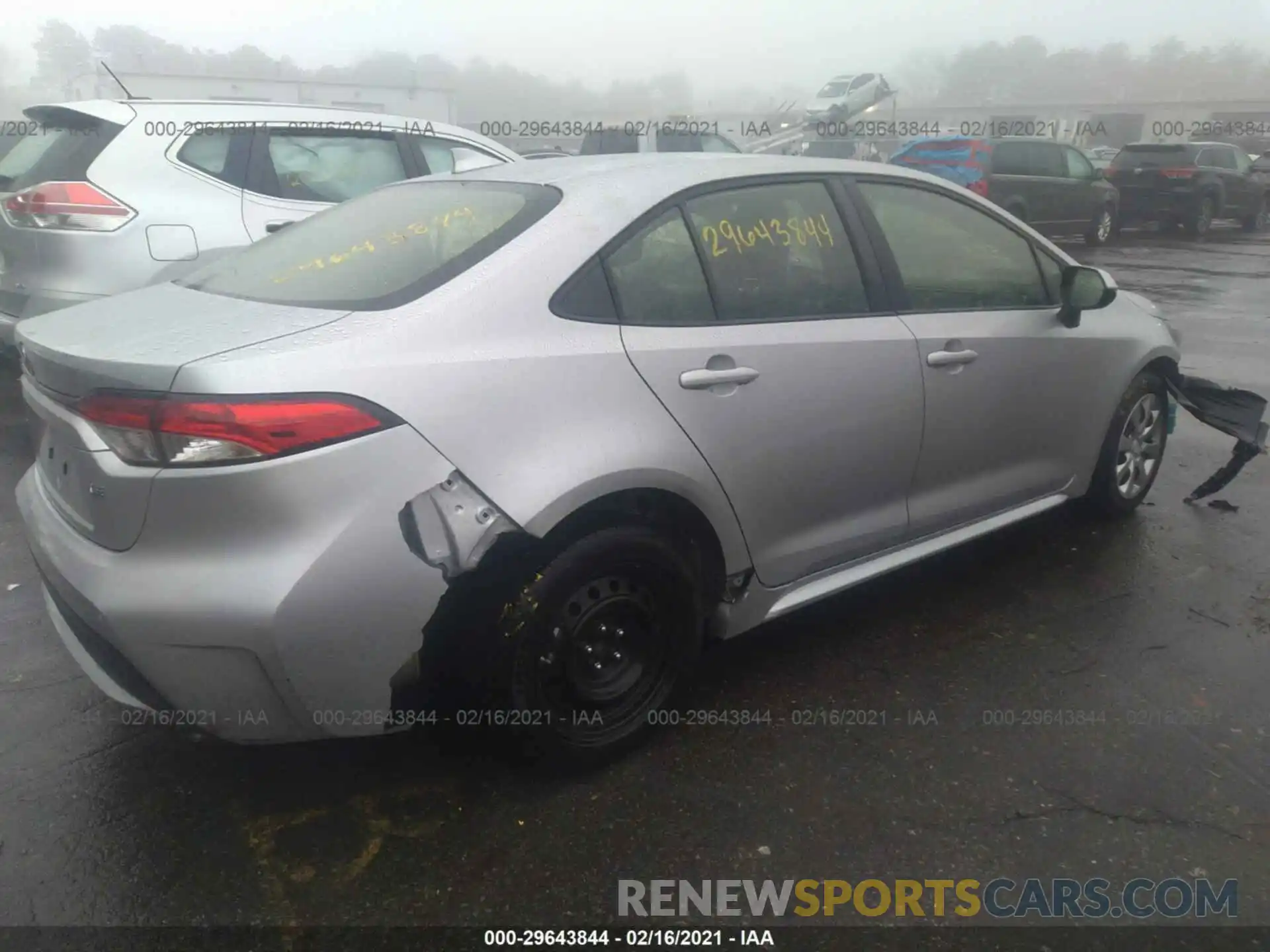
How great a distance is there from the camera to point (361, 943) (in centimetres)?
205

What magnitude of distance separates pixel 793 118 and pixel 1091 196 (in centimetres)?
1384

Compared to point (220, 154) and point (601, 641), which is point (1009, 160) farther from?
point (601, 641)

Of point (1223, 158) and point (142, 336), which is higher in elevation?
point (142, 336)

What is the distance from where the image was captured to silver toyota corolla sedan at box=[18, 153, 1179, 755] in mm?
2043

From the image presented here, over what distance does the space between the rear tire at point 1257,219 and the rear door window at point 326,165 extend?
19.4m

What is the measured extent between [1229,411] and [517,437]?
363 centimetres

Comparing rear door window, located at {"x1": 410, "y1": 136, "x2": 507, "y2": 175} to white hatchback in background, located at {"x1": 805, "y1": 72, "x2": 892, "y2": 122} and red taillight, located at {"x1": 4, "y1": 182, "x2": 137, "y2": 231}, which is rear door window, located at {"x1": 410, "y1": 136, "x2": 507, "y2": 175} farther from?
white hatchback in background, located at {"x1": 805, "y1": 72, "x2": 892, "y2": 122}

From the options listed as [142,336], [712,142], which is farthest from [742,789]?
[712,142]

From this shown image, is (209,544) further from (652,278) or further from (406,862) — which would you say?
(652,278)

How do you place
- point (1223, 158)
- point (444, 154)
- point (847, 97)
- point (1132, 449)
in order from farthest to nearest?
point (847, 97) < point (1223, 158) < point (444, 154) < point (1132, 449)

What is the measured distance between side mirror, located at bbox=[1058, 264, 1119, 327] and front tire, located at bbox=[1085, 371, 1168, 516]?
0.55 m

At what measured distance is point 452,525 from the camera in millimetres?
2162

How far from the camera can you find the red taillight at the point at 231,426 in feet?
6.55

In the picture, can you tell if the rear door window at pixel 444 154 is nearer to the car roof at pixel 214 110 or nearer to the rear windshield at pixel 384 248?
the car roof at pixel 214 110
